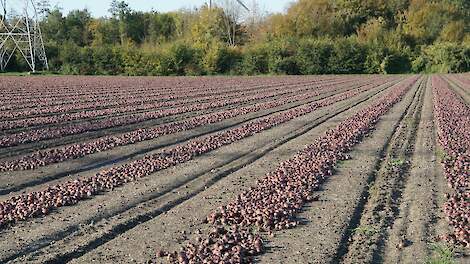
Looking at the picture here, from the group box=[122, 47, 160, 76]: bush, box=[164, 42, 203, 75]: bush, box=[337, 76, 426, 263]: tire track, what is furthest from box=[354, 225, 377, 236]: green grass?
box=[122, 47, 160, 76]: bush

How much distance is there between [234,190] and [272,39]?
6793 centimetres

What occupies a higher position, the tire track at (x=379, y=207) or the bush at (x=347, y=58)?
the bush at (x=347, y=58)

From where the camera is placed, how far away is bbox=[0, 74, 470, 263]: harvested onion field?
22.1 feet

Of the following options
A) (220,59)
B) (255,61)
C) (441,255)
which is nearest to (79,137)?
(441,255)

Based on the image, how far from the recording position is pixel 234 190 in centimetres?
955

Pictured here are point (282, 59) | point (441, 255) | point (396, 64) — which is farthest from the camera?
point (396, 64)

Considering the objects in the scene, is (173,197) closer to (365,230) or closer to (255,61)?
(365,230)

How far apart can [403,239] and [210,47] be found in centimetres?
6316

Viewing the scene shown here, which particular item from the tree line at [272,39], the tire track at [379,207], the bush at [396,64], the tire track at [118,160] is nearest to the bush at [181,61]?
the tree line at [272,39]

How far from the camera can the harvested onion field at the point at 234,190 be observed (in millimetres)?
6723

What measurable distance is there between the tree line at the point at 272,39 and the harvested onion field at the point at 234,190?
1946 inches

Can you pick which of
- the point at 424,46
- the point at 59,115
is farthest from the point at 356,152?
the point at 424,46

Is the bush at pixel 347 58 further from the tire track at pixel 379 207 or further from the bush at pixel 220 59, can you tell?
the tire track at pixel 379 207

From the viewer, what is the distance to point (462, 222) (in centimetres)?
751
